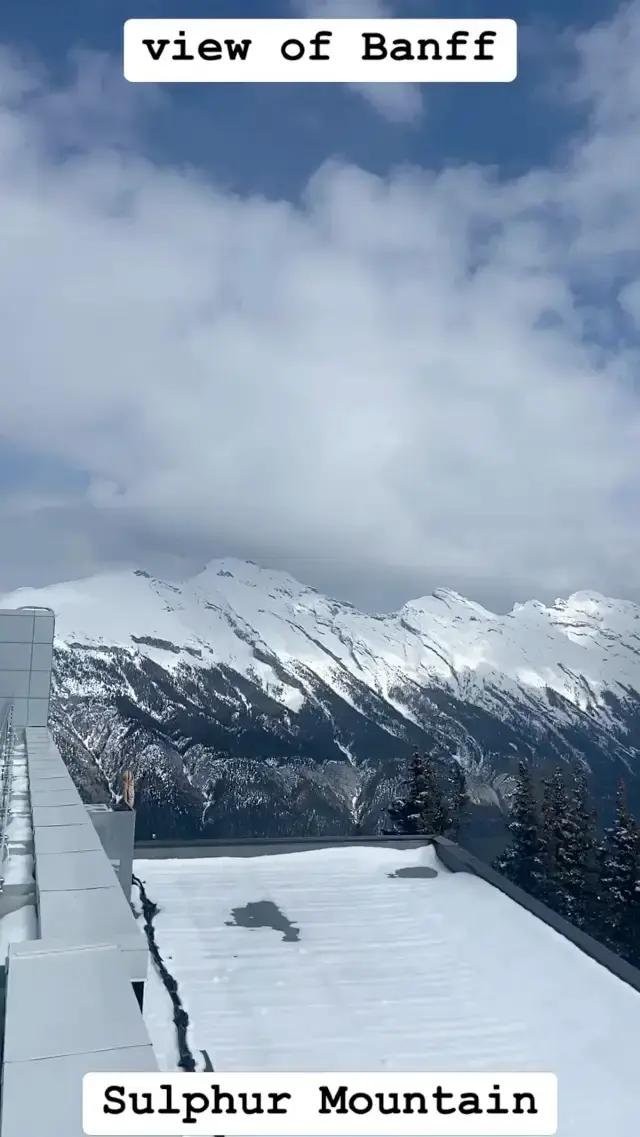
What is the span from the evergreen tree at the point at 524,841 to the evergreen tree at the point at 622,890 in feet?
9.92

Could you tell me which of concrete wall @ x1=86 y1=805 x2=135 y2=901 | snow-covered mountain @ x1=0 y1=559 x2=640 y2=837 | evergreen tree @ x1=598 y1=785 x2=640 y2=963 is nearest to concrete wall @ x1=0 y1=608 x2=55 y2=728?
concrete wall @ x1=86 y1=805 x2=135 y2=901

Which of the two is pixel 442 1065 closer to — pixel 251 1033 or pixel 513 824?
pixel 251 1033

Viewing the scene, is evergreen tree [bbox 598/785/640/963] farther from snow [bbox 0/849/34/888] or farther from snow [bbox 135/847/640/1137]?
snow [bbox 0/849/34/888]

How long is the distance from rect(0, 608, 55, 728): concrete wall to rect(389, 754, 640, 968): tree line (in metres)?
22.6

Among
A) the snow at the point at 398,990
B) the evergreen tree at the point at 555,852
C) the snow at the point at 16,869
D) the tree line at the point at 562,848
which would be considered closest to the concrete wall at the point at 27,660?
the snow at the point at 398,990

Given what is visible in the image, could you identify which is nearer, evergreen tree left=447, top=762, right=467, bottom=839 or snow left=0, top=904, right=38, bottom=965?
snow left=0, top=904, right=38, bottom=965

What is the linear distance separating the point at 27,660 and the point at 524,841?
2834 centimetres

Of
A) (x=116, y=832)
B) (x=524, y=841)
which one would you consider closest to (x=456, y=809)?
(x=524, y=841)

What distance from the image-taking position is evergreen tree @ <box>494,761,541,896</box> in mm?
32469

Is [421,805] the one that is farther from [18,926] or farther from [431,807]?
[18,926]

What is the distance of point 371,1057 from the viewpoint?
5.75m

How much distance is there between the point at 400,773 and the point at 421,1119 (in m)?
130

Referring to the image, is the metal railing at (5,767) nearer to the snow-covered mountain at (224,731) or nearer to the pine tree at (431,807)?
the pine tree at (431,807)

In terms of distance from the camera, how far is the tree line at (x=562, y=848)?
29.0 metres
